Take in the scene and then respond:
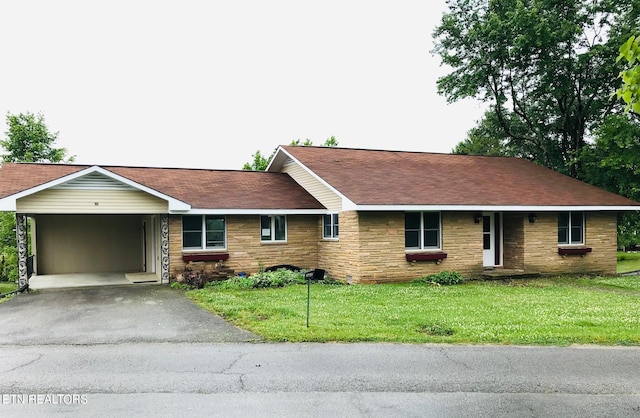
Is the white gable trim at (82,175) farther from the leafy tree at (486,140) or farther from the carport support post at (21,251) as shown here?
the leafy tree at (486,140)

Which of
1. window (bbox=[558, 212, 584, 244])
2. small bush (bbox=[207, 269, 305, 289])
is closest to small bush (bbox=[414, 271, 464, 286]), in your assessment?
small bush (bbox=[207, 269, 305, 289])

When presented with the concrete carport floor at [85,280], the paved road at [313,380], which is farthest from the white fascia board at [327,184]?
the paved road at [313,380]

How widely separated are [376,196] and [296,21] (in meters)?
9.09

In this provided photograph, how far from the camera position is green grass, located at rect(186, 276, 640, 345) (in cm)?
891

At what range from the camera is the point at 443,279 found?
54.3 feet

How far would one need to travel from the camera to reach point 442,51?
2702 centimetres

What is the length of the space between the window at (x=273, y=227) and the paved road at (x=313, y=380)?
32.3 ft

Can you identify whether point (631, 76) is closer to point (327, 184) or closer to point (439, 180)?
point (327, 184)

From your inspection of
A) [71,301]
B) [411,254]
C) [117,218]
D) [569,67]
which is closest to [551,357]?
[411,254]

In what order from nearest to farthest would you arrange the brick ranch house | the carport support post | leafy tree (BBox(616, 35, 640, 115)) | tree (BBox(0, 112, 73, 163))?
leafy tree (BBox(616, 35, 640, 115))
the carport support post
the brick ranch house
tree (BBox(0, 112, 73, 163))

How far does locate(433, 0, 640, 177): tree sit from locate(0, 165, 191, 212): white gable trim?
16.3 m

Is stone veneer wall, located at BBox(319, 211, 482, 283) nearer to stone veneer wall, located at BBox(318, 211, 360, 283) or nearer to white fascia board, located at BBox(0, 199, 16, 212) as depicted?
stone veneer wall, located at BBox(318, 211, 360, 283)

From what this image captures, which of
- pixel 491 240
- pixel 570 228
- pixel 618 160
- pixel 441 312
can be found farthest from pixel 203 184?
pixel 618 160

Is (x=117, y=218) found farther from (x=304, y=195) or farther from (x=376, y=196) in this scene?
(x=376, y=196)
